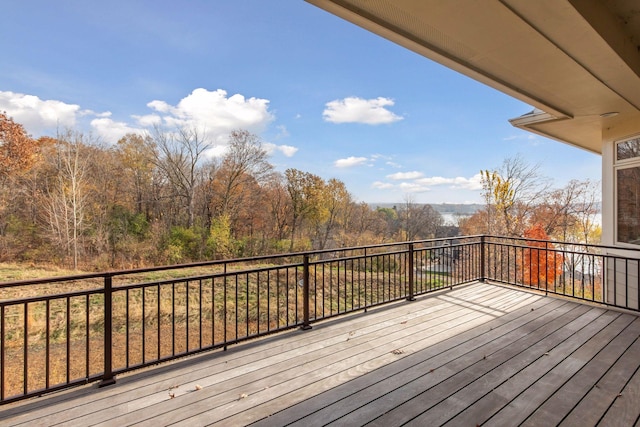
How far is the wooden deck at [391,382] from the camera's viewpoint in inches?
71.2

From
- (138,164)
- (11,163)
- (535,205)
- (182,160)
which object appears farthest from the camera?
(182,160)

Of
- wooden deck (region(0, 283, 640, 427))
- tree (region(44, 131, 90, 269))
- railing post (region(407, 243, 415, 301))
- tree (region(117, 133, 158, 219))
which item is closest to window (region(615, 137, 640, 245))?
wooden deck (region(0, 283, 640, 427))

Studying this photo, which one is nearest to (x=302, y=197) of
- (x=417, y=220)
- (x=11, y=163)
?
(x=417, y=220)

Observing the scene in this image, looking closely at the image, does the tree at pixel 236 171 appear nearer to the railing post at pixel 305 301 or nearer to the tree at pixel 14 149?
the tree at pixel 14 149

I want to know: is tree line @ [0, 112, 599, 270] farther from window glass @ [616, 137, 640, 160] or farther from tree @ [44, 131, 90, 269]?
window glass @ [616, 137, 640, 160]

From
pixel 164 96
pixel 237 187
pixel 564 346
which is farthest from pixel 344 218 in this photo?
pixel 564 346

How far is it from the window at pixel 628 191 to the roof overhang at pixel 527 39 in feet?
4.79

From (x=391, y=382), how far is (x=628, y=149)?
5.13m

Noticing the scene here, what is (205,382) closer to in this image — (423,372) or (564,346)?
(423,372)

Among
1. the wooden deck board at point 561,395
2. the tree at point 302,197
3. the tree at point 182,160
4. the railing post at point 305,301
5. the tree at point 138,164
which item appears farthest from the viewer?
the tree at point 302,197

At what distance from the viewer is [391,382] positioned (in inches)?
86.4

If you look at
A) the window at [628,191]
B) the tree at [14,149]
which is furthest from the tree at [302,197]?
the window at [628,191]

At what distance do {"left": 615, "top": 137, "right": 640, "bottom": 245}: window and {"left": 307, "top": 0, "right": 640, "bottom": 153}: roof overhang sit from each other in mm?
1460

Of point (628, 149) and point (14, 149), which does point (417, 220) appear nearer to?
point (628, 149)
